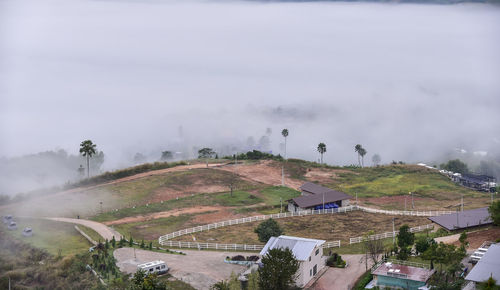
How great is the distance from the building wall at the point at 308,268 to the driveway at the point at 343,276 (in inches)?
38.3

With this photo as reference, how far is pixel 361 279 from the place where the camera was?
5994cm

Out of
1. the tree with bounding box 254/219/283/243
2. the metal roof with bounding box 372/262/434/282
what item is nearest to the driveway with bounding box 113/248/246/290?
the tree with bounding box 254/219/283/243

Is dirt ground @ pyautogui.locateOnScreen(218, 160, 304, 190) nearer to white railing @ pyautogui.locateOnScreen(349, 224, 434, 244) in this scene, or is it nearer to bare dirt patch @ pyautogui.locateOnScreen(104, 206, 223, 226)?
bare dirt patch @ pyautogui.locateOnScreen(104, 206, 223, 226)

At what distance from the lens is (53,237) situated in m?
80.8

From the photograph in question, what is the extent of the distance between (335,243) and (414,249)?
39.6 feet

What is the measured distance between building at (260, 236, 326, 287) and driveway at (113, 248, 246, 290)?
4.97 metres

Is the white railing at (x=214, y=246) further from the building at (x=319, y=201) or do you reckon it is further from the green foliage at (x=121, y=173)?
the green foliage at (x=121, y=173)

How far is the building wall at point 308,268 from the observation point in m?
59.6

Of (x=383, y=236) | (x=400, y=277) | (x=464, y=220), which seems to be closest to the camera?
(x=400, y=277)

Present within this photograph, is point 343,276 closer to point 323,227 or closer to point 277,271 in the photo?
point 277,271

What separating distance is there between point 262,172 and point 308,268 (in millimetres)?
69575

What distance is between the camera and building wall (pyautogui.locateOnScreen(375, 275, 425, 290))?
5428 cm

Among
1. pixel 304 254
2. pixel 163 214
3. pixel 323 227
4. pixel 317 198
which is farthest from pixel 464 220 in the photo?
pixel 163 214

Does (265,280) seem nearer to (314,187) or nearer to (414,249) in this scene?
(414,249)
